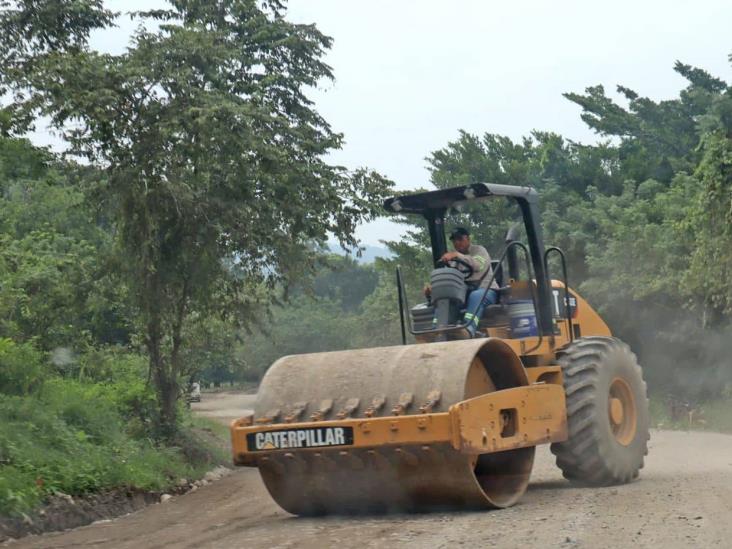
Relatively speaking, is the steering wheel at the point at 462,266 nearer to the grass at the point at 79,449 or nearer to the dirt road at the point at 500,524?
the dirt road at the point at 500,524

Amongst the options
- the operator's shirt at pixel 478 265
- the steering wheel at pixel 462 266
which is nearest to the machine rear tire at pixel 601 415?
the operator's shirt at pixel 478 265

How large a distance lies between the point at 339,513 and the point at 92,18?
9243mm

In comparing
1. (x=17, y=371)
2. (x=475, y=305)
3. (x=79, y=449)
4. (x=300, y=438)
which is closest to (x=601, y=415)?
(x=475, y=305)

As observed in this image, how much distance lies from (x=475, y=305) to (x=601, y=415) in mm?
1594

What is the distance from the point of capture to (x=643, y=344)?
32.2 metres

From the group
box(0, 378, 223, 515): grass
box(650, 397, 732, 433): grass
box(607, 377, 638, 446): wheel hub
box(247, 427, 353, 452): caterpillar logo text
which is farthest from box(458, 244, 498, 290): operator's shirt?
box(650, 397, 732, 433): grass

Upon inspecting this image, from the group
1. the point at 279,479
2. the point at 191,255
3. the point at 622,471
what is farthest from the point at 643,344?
the point at 279,479

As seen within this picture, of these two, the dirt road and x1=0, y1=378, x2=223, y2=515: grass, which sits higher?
x1=0, y1=378, x2=223, y2=515: grass

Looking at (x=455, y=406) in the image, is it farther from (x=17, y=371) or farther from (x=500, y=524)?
(x=17, y=371)

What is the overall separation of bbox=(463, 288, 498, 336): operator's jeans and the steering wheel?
0.19 metres

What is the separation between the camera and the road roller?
930 cm

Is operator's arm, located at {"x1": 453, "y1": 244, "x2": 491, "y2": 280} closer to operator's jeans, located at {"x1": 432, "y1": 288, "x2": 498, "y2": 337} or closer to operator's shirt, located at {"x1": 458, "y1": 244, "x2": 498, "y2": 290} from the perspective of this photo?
operator's shirt, located at {"x1": 458, "y1": 244, "x2": 498, "y2": 290}

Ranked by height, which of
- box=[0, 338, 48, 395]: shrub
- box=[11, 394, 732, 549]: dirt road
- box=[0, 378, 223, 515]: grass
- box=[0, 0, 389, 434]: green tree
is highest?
box=[0, 0, 389, 434]: green tree

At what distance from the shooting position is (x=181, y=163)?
16250 millimetres
